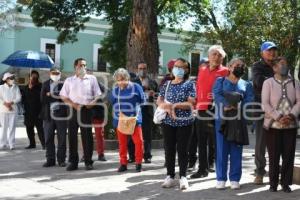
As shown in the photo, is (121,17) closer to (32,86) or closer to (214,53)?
(32,86)

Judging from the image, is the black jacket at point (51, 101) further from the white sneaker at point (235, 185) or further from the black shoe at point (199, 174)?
the white sneaker at point (235, 185)

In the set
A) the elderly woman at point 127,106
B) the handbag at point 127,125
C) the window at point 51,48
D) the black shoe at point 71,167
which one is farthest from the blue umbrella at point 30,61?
the window at point 51,48

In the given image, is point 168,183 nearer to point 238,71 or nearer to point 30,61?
point 238,71

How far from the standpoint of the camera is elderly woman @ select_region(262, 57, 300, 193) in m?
7.21

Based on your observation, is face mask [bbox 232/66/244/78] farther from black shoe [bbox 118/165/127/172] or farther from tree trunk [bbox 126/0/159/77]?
tree trunk [bbox 126/0/159/77]

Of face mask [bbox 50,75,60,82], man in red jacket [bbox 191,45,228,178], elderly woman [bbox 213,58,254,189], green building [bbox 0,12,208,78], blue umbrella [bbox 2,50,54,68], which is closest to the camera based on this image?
elderly woman [bbox 213,58,254,189]

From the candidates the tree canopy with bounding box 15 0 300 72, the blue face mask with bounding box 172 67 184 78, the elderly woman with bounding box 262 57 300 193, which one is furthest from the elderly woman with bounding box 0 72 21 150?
the tree canopy with bounding box 15 0 300 72

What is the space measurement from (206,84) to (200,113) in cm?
45

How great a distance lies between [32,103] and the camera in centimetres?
1266

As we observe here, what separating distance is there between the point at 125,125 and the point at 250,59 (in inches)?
770

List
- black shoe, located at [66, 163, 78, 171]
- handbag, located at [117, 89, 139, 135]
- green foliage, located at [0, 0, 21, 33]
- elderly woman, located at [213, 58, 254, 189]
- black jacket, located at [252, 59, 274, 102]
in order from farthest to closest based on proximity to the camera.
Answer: green foliage, located at [0, 0, 21, 33], black shoe, located at [66, 163, 78, 171], handbag, located at [117, 89, 139, 135], black jacket, located at [252, 59, 274, 102], elderly woman, located at [213, 58, 254, 189]

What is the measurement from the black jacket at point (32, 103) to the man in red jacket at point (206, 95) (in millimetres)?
5504

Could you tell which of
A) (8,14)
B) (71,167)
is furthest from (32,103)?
(8,14)

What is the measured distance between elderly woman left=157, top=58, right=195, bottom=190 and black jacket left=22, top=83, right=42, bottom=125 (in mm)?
5660
